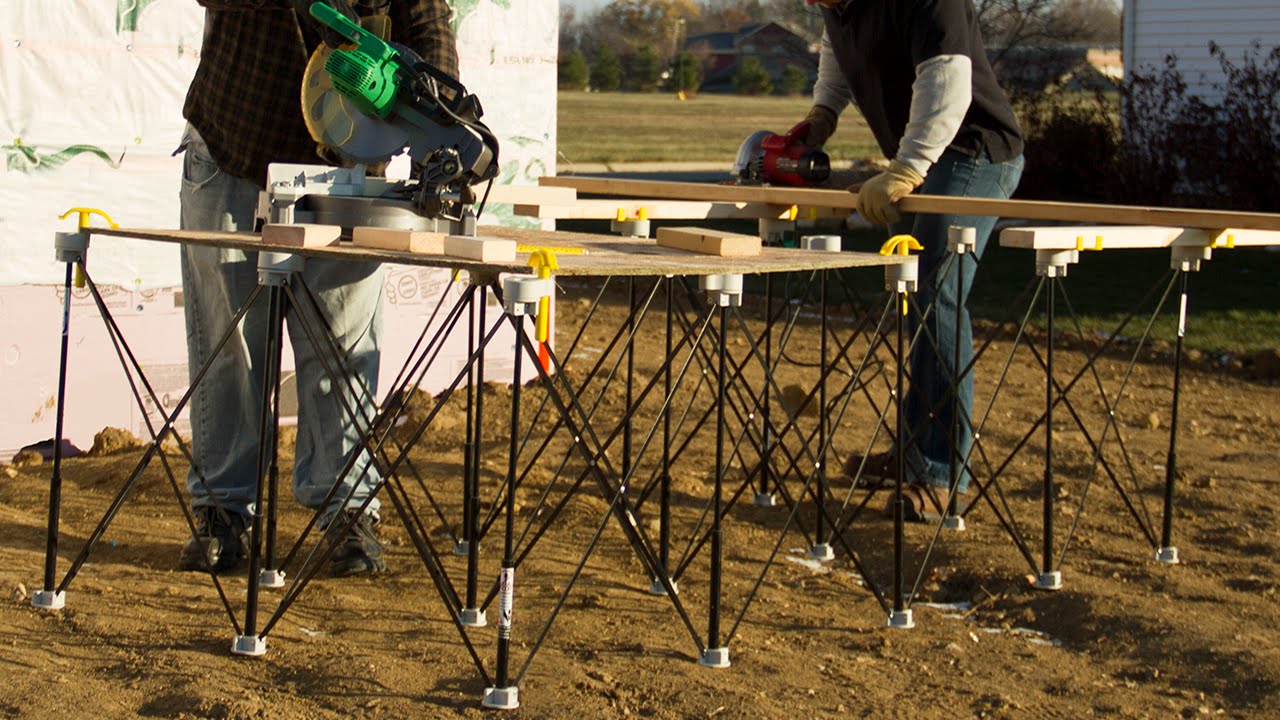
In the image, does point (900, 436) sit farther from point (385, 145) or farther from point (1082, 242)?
point (385, 145)

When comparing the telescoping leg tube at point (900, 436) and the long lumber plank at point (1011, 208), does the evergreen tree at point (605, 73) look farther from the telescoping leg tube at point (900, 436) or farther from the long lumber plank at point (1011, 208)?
the telescoping leg tube at point (900, 436)

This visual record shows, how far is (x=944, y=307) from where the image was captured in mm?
5266

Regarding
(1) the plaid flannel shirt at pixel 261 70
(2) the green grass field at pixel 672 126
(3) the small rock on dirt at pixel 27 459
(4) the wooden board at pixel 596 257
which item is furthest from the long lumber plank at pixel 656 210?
(2) the green grass field at pixel 672 126

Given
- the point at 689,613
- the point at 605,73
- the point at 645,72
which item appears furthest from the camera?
the point at 645,72

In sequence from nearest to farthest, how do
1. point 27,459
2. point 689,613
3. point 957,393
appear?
1. point 689,613
2. point 957,393
3. point 27,459

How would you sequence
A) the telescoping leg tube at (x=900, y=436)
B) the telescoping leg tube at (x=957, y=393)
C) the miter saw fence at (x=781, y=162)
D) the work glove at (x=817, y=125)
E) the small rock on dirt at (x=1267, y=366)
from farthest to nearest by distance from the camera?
1. the small rock on dirt at (x=1267, y=366)
2. the work glove at (x=817, y=125)
3. the miter saw fence at (x=781, y=162)
4. the telescoping leg tube at (x=957, y=393)
5. the telescoping leg tube at (x=900, y=436)

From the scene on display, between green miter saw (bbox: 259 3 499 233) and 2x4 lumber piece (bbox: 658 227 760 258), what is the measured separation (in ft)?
1.87

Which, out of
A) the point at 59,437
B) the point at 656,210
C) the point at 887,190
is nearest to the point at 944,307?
the point at 887,190

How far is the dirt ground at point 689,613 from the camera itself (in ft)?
11.6

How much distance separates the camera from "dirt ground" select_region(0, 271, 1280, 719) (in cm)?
355

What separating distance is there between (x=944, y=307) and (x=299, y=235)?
2621mm

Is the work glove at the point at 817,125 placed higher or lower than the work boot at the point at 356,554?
higher

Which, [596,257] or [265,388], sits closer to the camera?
[596,257]

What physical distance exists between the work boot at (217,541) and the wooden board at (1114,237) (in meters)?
2.42
